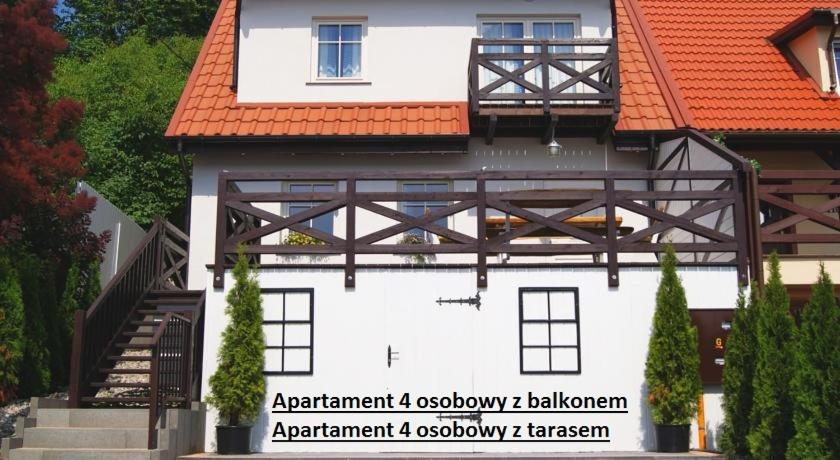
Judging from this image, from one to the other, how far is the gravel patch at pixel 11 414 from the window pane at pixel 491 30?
9.24 meters

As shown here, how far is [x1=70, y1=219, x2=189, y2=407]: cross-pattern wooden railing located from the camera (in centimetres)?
1023

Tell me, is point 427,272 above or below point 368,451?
above

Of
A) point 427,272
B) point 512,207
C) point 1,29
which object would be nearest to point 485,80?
point 512,207

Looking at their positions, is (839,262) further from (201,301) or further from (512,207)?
(201,301)

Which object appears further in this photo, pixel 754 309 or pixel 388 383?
pixel 388 383

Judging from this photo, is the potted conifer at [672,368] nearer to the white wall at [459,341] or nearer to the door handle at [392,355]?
the white wall at [459,341]

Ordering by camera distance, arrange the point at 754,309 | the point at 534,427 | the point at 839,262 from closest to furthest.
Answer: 1. the point at 754,309
2. the point at 534,427
3. the point at 839,262

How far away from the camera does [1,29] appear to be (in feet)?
39.3

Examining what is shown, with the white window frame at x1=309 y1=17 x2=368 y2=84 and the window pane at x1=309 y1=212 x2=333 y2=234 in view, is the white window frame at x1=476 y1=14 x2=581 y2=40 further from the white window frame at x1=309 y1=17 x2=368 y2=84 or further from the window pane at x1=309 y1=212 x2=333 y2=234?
the window pane at x1=309 y1=212 x2=333 y2=234

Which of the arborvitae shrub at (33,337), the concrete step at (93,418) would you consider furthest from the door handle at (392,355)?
the arborvitae shrub at (33,337)

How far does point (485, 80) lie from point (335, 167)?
2941 millimetres

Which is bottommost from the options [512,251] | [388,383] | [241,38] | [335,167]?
[388,383]

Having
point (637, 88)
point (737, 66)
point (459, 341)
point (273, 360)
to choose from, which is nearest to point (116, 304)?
point (273, 360)

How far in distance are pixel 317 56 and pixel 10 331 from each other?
6506 mm
